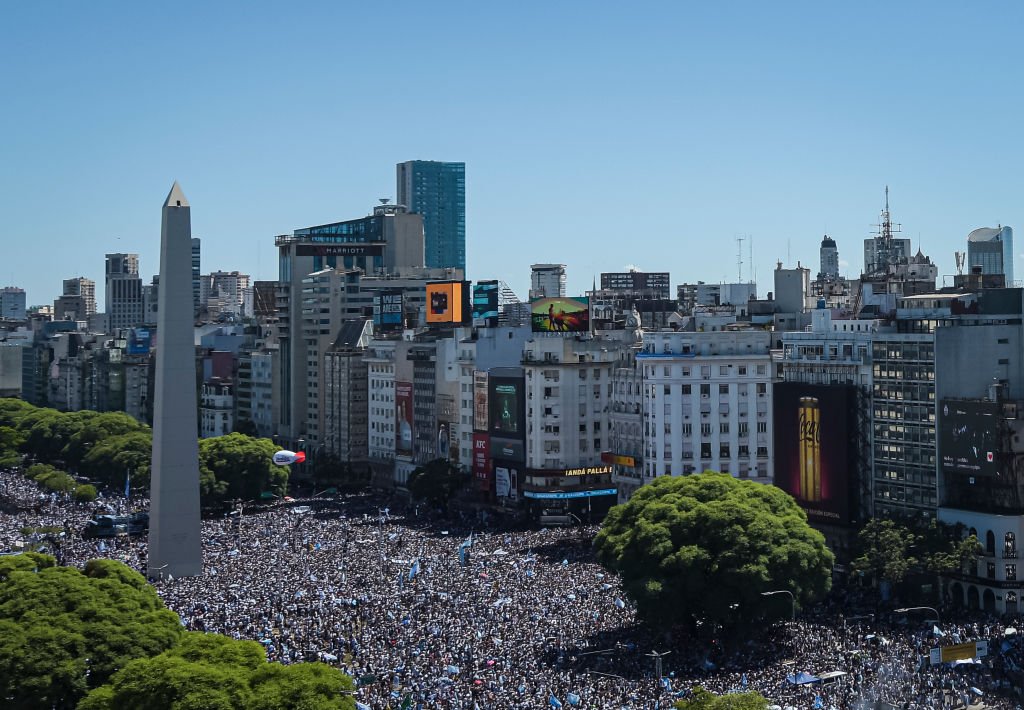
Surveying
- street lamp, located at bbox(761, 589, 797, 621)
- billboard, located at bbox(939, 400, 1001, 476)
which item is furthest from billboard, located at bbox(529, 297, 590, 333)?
street lamp, located at bbox(761, 589, 797, 621)

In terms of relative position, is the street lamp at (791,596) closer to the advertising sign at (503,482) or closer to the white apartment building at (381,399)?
the advertising sign at (503,482)

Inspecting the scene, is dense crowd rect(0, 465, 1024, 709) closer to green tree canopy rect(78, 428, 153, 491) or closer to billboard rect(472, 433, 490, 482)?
billboard rect(472, 433, 490, 482)

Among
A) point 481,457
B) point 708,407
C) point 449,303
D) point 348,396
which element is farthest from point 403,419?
point 708,407

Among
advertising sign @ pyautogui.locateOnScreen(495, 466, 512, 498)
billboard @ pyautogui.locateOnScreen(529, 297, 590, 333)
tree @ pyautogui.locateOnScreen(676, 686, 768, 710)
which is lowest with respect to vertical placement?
tree @ pyautogui.locateOnScreen(676, 686, 768, 710)

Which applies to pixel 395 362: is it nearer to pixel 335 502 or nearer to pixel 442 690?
pixel 335 502

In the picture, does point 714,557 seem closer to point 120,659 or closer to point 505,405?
point 120,659
